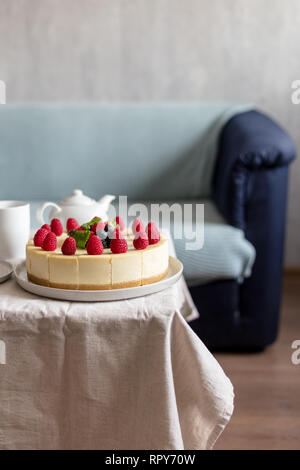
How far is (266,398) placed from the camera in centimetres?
178

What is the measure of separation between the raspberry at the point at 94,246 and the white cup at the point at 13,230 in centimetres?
26

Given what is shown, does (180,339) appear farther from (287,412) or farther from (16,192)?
(16,192)

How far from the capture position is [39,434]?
0.88 meters

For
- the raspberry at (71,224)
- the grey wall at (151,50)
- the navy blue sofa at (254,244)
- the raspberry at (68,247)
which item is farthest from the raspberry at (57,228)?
the grey wall at (151,50)

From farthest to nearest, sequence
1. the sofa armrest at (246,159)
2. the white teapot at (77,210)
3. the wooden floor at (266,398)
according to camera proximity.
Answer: the sofa armrest at (246,159), the wooden floor at (266,398), the white teapot at (77,210)

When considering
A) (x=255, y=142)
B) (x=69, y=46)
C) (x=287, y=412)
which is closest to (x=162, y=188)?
(x=255, y=142)

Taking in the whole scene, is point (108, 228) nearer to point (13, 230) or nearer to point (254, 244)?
point (13, 230)

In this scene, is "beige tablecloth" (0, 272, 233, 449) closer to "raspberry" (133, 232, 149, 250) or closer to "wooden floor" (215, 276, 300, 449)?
"raspberry" (133, 232, 149, 250)

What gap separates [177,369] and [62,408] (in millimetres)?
193

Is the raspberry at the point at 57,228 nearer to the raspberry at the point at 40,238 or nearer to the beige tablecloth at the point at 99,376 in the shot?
the raspberry at the point at 40,238

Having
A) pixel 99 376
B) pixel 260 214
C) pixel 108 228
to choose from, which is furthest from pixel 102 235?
pixel 260 214

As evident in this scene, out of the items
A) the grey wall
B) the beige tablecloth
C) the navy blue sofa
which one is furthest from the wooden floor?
the grey wall

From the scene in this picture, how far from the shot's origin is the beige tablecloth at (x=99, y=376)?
848 millimetres

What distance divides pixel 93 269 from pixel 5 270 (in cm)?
23
